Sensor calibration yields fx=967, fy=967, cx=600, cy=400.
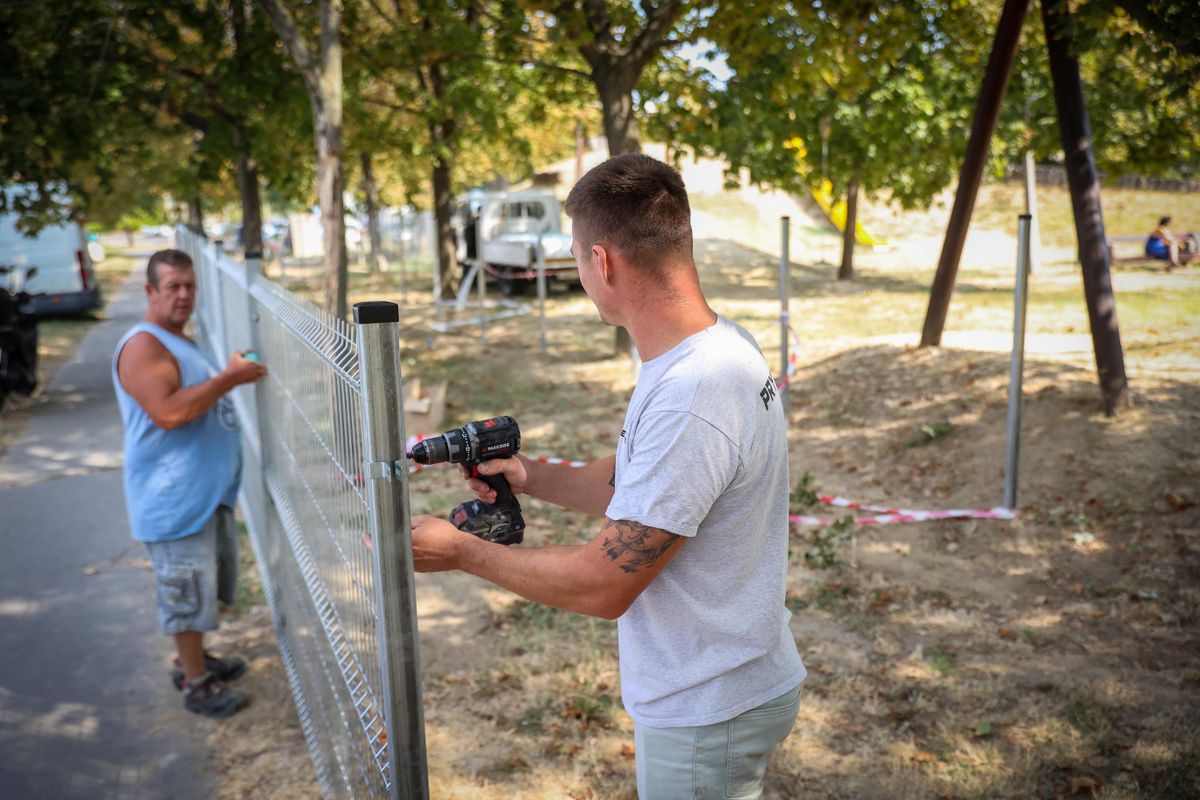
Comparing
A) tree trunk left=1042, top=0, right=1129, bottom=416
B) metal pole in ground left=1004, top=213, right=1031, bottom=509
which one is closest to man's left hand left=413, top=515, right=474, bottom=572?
metal pole in ground left=1004, top=213, right=1031, bottom=509

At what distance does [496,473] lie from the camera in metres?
2.30

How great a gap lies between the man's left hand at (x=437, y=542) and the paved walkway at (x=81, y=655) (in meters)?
2.41

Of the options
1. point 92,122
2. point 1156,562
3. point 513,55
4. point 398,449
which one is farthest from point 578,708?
point 92,122

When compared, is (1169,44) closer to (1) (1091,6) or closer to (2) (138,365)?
(1) (1091,6)

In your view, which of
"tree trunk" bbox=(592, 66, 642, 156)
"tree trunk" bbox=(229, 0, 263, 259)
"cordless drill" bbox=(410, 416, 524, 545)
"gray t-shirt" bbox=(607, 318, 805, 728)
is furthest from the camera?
"tree trunk" bbox=(229, 0, 263, 259)

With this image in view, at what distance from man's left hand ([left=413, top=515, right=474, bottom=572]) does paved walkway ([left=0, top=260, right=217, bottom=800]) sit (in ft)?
7.92

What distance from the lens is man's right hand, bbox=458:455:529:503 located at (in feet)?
7.51

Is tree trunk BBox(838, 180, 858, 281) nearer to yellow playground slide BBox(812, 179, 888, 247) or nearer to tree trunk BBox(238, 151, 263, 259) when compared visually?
yellow playground slide BBox(812, 179, 888, 247)

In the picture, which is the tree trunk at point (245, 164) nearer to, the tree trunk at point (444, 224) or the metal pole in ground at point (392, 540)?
the tree trunk at point (444, 224)

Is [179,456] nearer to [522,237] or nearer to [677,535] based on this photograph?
[677,535]

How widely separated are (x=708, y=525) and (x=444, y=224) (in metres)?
17.7

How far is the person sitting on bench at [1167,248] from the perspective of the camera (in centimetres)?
1852

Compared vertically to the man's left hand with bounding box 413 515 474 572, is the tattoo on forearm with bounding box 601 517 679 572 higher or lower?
higher

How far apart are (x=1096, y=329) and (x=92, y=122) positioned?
35.6 feet
